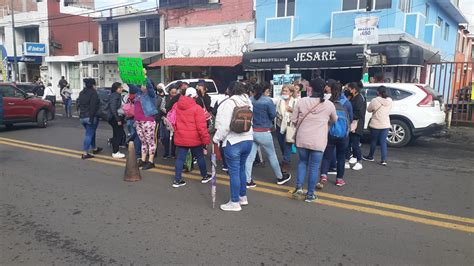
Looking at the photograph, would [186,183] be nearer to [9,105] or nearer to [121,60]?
[121,60]

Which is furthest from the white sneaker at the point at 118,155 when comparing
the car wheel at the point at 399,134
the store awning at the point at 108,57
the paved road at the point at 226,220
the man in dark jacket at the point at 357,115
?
the store awning at the point at 108,57

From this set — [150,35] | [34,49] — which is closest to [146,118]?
[150,35]

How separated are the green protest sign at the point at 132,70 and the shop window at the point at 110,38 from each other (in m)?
21.1

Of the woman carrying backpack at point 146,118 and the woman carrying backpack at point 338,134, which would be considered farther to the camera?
the woman carrying backpack at point 146,118

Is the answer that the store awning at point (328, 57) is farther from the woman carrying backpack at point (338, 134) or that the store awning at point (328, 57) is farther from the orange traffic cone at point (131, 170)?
the orange traffic cone at point (131, 170)

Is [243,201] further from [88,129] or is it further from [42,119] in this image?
[42,119]

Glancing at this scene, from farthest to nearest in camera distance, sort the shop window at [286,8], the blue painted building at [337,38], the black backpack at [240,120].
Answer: the shop window at [286,8] → the blue painted building at [337,38] → the black backpack at [240,120]

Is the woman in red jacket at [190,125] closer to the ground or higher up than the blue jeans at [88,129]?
higher up

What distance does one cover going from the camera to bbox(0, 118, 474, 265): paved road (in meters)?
3.54

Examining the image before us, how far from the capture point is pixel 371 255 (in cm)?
Result: 354

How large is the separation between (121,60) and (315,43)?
11.9m

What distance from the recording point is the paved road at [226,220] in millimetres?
3537

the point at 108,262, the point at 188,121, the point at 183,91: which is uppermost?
the point at 183,91

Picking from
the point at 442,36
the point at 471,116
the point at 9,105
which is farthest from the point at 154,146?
the point at 442,36
